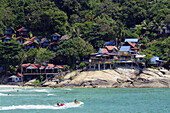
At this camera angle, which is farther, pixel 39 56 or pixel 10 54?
pixel 39 56

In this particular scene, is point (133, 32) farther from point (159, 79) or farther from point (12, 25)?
point (12, 25)

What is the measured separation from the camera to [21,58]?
88.9 m

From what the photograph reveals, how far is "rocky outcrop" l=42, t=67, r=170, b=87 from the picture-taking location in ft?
264

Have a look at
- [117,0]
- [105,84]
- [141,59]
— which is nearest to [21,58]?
[105,84]

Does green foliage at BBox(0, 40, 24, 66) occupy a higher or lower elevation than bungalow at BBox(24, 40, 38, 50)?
lower

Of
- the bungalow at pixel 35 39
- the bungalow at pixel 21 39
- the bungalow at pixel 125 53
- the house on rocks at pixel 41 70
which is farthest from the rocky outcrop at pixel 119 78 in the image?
the bungalow at pixel 21 39

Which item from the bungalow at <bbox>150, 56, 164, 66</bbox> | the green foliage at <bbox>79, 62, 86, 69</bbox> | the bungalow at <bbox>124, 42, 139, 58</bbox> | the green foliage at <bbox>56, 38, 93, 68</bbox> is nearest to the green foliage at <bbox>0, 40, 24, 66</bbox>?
the green foliage at <bbox>56, 38, 93, 68</bbox>

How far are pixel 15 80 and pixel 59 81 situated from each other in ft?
40.9

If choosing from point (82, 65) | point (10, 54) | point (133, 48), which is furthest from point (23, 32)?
point (133, 48)

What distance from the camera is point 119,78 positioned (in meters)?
81.6

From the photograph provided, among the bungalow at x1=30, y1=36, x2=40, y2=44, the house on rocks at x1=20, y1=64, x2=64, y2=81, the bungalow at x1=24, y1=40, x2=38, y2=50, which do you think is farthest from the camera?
the bungalow at x1=30, y1=36, x2=40, y2=44

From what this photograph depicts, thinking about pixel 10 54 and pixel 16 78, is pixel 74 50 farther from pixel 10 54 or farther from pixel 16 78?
pixel 16 78

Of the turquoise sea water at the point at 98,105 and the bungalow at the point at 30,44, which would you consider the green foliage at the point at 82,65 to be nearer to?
the bungalow at the point at 30,44

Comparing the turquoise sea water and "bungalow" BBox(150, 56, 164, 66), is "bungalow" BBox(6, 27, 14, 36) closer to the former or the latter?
"bungalow" BBox(150, 56, 164, 66)
